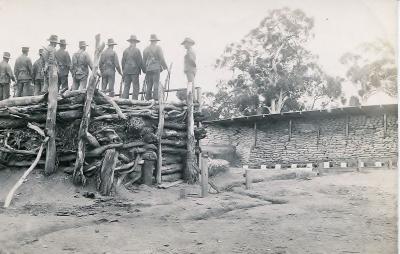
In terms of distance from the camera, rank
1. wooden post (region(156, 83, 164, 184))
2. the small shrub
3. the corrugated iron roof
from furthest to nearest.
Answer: the corrugated iron roof
the small shrub
wooden post (region(156, 83, 164, 184))

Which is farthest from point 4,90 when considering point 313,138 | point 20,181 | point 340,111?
point 340,111

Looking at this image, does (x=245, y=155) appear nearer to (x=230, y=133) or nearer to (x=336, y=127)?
(x=230, y=133)

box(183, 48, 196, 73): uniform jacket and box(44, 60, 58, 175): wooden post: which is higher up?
box(183, 48, 196, 73): uniform jacket

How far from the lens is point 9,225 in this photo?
185 inches

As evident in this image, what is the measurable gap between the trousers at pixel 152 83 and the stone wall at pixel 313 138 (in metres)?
8.62

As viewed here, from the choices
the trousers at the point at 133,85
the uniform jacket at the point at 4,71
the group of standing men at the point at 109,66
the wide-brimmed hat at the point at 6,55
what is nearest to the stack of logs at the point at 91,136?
the trousers at the point at 133,85

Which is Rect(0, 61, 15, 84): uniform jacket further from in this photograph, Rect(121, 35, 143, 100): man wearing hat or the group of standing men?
Rect(121, 35, 143, 100): man wearing hat

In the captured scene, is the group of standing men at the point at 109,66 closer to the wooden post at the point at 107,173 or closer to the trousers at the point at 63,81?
the trousers at the point at 63,81

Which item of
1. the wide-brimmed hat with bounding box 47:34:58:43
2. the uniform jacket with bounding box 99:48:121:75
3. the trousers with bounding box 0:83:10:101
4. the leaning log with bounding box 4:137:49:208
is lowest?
the leaning log with bounding box 4:137:49:208

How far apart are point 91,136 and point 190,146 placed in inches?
97.3

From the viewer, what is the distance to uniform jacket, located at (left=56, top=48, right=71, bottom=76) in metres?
8.55

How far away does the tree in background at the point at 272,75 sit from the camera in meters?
17.2

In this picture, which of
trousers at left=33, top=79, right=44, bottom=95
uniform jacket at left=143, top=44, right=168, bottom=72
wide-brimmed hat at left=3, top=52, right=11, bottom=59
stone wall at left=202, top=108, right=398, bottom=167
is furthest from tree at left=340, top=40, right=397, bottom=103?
wide-brimmed hat at left=3, top=52, right=11, bottom=59

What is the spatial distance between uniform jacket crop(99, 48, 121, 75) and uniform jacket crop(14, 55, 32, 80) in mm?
1624
